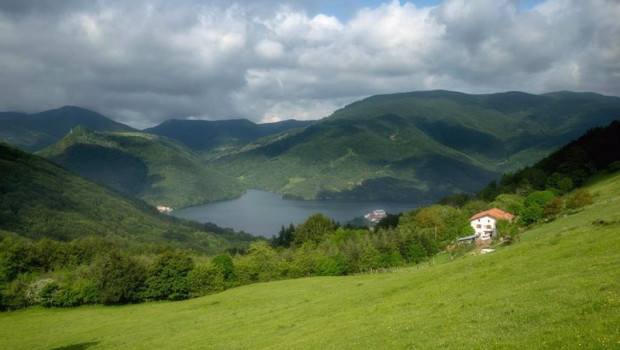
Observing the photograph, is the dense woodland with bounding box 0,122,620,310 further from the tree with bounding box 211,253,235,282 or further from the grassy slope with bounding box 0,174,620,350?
the grassy slope with bounding box 0,174,620,350

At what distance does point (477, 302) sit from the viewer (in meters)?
23.9

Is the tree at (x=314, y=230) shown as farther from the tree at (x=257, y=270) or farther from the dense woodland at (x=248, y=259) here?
the tree at (x=257, y=270)

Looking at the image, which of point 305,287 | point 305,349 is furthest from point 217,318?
point 305,349

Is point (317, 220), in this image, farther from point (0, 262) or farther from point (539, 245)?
point (539, 245)

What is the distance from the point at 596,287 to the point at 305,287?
45.2 m

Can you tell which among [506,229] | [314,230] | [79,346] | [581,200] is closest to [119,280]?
[79,346]

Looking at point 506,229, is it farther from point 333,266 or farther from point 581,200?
point 333,266

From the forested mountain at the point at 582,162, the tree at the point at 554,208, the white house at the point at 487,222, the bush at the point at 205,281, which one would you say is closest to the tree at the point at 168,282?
the bush at the point at 205,281

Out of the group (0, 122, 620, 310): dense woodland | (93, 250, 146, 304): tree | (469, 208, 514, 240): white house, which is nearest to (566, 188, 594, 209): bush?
(0, 122, 620, 310): dense woodland

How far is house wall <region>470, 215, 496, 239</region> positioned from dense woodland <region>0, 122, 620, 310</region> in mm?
3501

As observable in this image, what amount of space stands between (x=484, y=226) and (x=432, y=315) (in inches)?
3364

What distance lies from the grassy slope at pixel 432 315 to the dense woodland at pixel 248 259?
15.4 meters

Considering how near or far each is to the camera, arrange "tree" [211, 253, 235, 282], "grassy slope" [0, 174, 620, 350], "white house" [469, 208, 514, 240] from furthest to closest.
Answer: "white house" [469, 208, 514, 240], "tree" [211, 253, 235, 282], "grassy slope" [0, 174, 620, 350]

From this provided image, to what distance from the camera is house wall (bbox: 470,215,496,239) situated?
98.5 metres
